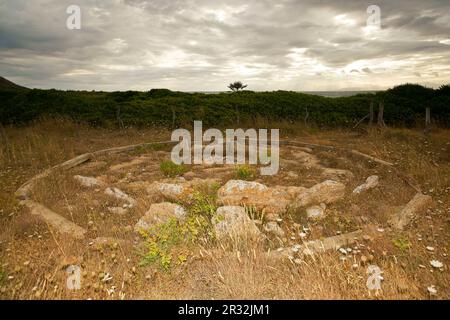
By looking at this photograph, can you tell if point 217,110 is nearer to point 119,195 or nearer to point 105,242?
point 119,195

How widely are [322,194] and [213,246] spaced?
278cm

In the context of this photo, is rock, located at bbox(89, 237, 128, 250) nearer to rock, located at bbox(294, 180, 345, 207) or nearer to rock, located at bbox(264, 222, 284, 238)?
rock, located at bbox(264, 222, 284, 238)

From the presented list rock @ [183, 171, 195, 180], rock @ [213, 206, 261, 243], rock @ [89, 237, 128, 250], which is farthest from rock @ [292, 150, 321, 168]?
rock @ [89, 237, 128, 250]

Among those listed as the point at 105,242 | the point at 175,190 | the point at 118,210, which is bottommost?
the point at 105,242

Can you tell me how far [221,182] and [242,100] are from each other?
11.1 meters

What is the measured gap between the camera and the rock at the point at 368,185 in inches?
249

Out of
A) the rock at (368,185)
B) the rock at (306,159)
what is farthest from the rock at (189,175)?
the rock at (368,185)

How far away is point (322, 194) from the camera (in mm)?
5895

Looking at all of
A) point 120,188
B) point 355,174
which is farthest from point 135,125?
point 355,174

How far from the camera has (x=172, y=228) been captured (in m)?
4.26

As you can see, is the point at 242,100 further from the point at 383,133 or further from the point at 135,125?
the point at 383,133

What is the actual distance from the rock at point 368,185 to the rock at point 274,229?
240cm

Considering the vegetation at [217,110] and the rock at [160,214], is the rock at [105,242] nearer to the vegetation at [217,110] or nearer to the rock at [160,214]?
the rock at [160,214]

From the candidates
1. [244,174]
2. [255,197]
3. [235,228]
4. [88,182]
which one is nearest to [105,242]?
[235,228]
